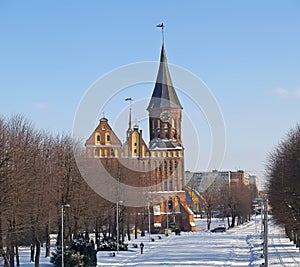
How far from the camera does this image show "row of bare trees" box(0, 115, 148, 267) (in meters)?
38.1

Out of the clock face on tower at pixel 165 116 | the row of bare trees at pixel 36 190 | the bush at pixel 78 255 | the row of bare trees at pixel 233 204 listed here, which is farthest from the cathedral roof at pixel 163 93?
the bush at pixel 78 255

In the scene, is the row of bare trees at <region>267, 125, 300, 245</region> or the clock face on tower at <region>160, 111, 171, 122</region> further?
the clock face on tower at <region>160, 111, 171, 122</region>

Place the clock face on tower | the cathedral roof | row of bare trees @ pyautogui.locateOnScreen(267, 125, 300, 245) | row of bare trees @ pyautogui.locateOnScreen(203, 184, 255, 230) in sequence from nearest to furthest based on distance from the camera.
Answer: row of bare trees @ pyautogui.locateOnScreen(267, 125, 300, 245), the clock face on tower, the cathedral roof, row of bare trees @ pyautogui.locateOnScreen(203, 184, 255, 230)

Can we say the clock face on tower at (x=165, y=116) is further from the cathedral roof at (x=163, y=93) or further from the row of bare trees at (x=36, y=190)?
the row of bare trees at (x=36, y=190)

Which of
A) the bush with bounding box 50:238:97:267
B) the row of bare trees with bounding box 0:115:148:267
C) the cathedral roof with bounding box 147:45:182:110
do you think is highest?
the cathedral roof with bounding box 147:45:182:110

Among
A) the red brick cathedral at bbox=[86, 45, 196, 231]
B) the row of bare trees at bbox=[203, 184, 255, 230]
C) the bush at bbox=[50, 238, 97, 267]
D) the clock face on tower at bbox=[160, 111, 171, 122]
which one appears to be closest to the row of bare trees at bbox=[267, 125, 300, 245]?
the bush at bbox=[50, 238, 97, 267]

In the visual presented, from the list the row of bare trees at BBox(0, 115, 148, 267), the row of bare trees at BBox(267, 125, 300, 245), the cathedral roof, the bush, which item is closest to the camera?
the row of bare trees at BBox(0, 115, 148, 267)

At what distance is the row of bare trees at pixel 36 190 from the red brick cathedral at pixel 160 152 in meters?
27.4

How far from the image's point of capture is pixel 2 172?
36719 millimetres

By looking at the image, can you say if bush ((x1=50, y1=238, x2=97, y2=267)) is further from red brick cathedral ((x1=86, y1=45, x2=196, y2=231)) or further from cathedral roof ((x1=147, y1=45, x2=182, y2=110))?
cathedral roof ((x1=147, y1=45, x2=182, y2=110))

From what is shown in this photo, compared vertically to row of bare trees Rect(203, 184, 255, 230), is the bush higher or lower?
lower

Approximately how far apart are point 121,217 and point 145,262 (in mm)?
21675

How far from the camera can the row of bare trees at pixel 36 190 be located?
38062 mm

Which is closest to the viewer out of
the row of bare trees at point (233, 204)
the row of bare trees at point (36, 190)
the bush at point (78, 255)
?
the row of bare trees at point (36, 190)
